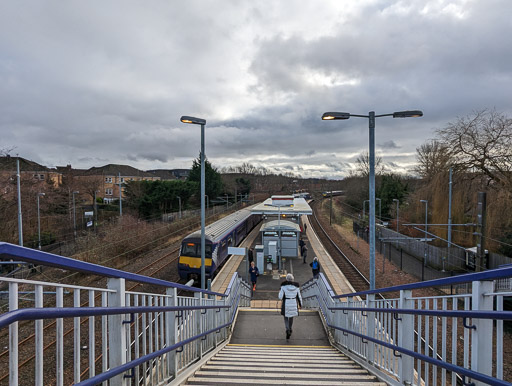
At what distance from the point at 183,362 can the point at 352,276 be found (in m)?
15.3

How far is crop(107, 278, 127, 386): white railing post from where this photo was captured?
8.17 feet

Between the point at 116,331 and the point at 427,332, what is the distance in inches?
105

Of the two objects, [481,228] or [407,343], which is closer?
[407,343]

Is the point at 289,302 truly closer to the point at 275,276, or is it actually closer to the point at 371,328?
the point at 371,328

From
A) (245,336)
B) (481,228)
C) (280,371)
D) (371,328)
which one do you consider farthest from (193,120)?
(481,228)

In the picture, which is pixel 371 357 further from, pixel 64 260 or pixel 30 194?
pixel 30 194

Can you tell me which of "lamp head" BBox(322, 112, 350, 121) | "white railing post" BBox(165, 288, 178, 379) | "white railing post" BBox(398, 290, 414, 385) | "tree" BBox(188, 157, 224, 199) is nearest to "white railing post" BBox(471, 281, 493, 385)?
"white railing post" BBox(398, 290, 414, 385)

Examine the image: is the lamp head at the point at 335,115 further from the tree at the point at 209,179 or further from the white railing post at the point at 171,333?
the tree at the point at 209,179

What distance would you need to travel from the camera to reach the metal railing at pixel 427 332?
2.15 m

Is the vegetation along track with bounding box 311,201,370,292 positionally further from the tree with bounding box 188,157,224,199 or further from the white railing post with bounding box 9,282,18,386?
the tree with bounding box 188,157,224,199

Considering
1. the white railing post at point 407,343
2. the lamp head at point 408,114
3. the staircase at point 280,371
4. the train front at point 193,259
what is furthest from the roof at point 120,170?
the white railing post at point 407,343

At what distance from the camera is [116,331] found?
98.5 inches

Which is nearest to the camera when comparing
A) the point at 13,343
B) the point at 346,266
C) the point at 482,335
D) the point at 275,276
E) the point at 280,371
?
the point at 13,343

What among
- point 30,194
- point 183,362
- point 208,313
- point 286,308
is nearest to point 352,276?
point 286,308
